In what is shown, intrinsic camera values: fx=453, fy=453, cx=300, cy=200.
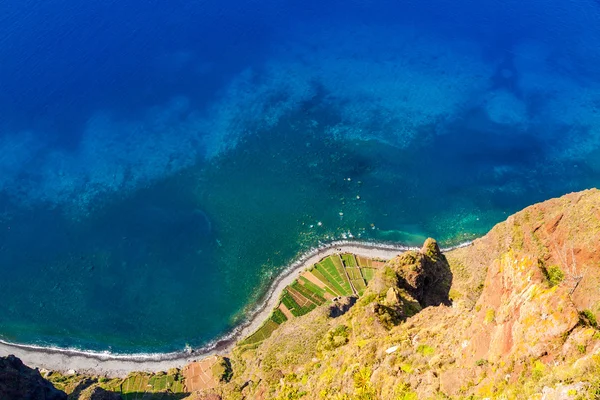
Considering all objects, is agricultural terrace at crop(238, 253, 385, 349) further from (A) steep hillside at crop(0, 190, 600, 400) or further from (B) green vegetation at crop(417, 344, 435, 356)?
(B) green vegetation at crop(417, 344, 435, 356)

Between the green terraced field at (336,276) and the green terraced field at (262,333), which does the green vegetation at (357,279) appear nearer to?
the green terraced field at (336,276)

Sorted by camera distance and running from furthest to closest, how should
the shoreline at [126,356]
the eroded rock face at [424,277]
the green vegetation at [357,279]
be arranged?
the green vegetation at [357,279] → the shoreline at [126,356] → the eroded rock face at [424,277]

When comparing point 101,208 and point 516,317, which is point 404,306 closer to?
point 516,317

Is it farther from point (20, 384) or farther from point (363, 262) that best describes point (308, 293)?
point (20, 384)

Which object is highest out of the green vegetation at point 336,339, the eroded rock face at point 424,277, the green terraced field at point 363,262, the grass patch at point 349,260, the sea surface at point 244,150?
the sea surface at point 244,150

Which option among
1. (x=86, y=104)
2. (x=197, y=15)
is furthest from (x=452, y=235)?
(x=197, y=15)

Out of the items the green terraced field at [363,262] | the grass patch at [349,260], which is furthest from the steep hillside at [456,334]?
the green terraced field at [363,262]

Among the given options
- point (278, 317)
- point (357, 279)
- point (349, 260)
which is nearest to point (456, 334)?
point (278, 317)
